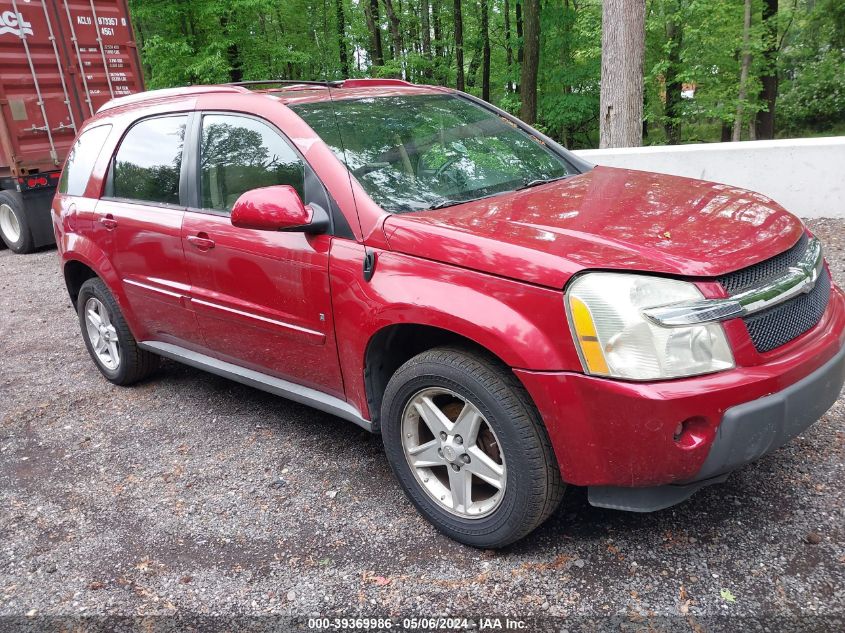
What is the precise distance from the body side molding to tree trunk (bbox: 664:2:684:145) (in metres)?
15.2

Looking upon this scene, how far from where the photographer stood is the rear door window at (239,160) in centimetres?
326

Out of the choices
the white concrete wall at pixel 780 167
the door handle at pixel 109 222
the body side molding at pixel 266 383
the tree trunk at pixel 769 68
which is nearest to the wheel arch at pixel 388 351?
the body side molding at pixel 266 383

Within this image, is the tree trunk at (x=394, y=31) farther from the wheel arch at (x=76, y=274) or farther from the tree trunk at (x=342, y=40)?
the wheel arch at (x=76, y=274)

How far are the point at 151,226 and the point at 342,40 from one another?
21091mm

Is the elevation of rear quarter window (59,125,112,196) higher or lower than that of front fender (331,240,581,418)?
higher

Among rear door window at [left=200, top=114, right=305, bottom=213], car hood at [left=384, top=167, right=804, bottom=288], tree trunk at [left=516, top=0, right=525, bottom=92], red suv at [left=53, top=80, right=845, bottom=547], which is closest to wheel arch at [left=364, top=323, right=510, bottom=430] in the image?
red suv at [left=53, top=80, right=845, bottom=547]

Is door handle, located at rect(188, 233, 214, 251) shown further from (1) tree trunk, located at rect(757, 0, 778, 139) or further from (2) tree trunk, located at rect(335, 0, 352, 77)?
(2) tree trunk, located at rect(335, 0, 352, 77)

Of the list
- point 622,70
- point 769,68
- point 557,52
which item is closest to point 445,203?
point 622,70

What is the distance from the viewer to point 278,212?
2.90m

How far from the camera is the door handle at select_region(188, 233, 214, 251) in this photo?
353 centimetres

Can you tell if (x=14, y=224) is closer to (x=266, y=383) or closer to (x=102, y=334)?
(x=102, y=334)

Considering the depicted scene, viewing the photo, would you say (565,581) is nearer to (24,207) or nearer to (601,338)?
(601,338)

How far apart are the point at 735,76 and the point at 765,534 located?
16236 mm

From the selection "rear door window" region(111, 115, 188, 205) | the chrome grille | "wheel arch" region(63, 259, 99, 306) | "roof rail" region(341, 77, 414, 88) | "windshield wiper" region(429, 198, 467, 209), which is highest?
"roof rail" region(341, 77, 414, 88)
